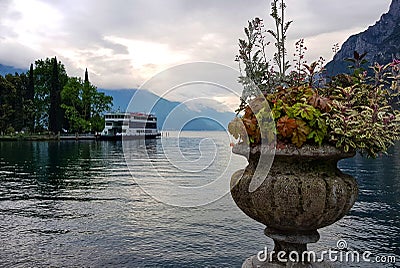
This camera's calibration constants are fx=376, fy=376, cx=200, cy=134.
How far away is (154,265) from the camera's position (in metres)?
7.82

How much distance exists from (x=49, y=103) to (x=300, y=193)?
3808 inches

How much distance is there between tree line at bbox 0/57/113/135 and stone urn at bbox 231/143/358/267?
279 ft

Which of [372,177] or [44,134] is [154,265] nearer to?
[372,177]

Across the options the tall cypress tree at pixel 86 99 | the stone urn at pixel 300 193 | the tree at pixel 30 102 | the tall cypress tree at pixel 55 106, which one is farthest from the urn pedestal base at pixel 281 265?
the tall cypress tree at pixel 86 99

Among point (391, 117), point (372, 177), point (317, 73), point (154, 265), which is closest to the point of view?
point (391, 117)

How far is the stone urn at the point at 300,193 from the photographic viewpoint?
354 cm

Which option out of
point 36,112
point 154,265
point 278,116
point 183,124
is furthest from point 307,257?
point 36,112

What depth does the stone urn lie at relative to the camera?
354 cm

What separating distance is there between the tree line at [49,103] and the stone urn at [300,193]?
85.1m

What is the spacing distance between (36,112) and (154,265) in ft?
296

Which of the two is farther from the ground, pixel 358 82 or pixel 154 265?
pixel 358 82

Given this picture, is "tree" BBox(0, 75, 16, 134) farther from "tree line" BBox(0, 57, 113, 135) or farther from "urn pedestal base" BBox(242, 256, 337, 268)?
"urn pedestal base" BBox(242, 256, 337, 268)

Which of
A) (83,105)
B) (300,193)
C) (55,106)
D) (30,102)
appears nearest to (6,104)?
(30,102)

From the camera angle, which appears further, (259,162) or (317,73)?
(317,73)
